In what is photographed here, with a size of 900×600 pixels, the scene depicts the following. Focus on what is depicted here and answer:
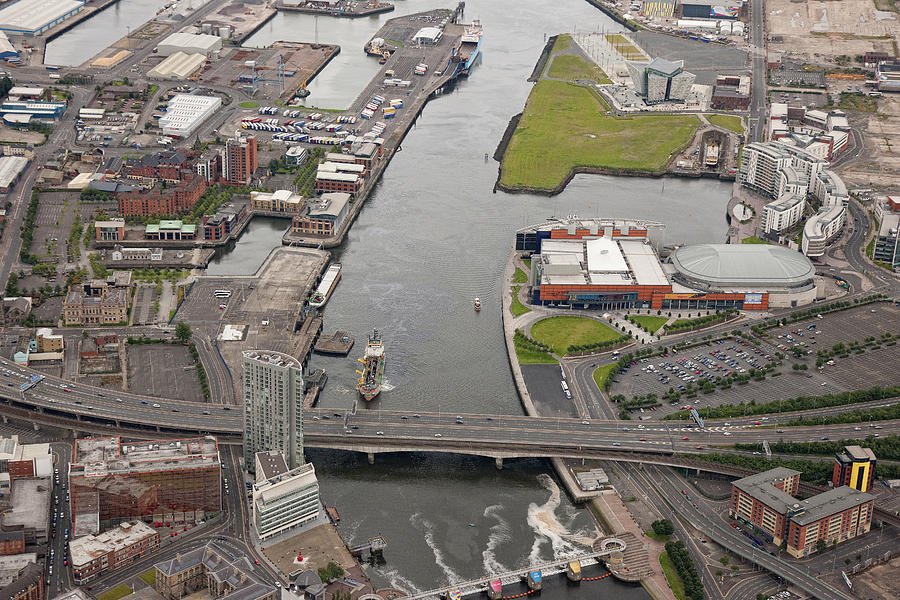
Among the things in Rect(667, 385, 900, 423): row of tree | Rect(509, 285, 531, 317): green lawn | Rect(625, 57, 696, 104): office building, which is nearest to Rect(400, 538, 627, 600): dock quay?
Rect(667, 385, 900, 423): row of tree

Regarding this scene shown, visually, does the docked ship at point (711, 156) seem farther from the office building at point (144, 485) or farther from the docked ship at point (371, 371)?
the office building at point (144, 485)

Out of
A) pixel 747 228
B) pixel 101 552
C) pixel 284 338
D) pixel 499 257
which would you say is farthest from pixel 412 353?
pixel 747 228

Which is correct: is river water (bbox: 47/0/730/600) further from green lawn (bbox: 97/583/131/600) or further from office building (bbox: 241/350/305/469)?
green lawn (bbox: 97/583/131/600)

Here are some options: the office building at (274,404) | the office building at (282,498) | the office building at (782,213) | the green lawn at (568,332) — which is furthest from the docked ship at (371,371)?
the office building at (782,213)

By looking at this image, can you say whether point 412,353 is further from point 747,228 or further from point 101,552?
point 747,228

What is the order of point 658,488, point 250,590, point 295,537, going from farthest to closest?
point 658,488
point 295,537
point 250,590

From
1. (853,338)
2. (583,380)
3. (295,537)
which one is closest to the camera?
(295,537)
